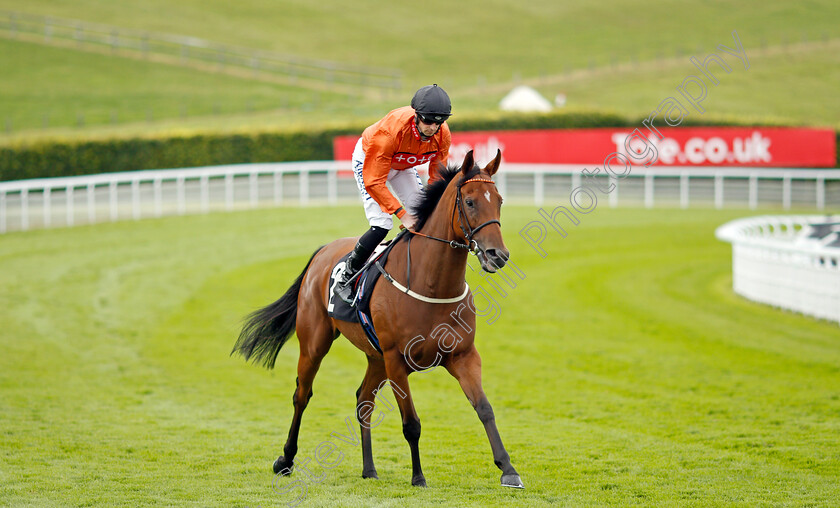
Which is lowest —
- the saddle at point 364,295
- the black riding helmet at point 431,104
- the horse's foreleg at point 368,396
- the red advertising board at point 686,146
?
the horse's foreleg at point 368,396

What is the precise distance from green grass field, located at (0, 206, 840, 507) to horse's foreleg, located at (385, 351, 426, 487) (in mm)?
116

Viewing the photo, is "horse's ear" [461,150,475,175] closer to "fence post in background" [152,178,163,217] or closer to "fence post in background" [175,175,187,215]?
"fence post in background" [152,178,163,217]

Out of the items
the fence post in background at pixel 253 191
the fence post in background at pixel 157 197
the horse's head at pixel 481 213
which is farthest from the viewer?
the fence post in background at pixel 253 191

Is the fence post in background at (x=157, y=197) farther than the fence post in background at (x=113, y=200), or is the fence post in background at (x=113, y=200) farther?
the fence post in background at (x=157, y=197)

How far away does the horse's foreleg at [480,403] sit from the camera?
175 inches

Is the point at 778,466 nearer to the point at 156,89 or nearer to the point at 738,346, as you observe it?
the point at 738,346

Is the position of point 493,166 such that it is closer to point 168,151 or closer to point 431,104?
point 431,104

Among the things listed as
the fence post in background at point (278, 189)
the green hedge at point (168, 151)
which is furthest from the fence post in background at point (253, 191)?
the green hedge at point (168, 151)

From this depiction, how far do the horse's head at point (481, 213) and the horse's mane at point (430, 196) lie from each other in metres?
0.18

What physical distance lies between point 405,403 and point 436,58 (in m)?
42.0

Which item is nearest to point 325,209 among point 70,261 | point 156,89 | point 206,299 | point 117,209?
point 117,209

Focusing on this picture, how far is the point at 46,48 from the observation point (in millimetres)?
40906

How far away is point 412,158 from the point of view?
5.17 metres

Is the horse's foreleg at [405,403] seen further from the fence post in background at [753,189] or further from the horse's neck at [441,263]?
the fence post in background at [753,189]
